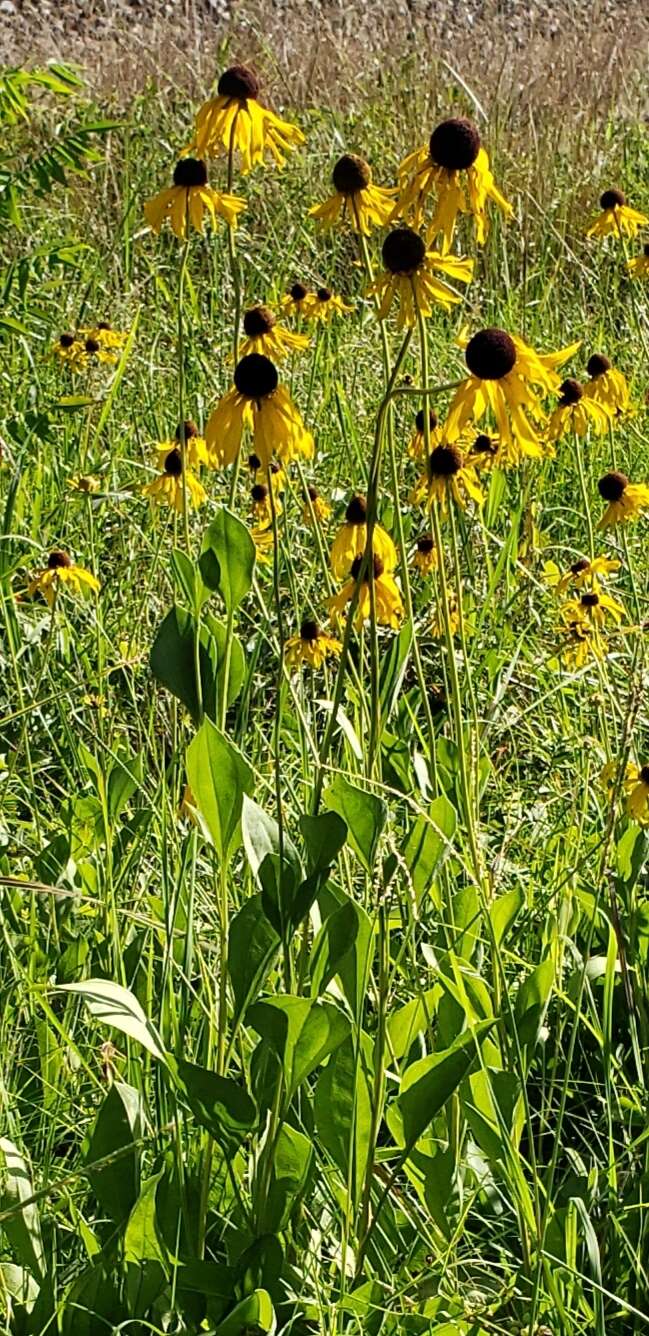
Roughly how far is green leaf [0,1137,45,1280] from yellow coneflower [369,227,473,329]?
608 millimetres

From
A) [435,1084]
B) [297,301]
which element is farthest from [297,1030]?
[297,301]

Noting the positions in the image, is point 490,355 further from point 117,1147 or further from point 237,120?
point 117,1147

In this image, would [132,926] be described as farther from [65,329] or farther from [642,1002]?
[65,329]

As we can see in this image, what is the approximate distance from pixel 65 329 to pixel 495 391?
7.24 ft

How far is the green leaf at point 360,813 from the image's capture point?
37.1 inches

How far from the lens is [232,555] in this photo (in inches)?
40.4

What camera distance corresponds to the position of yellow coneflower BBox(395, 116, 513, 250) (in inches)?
40.9

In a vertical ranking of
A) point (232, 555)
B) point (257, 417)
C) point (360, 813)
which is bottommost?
point (360, 813)

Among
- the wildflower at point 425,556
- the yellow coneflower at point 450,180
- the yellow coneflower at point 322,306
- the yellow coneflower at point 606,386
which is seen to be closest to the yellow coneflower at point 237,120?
the yellow coneflower at point 450,180

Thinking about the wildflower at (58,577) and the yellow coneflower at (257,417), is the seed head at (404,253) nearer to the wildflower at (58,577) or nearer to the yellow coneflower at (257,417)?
the yellow coneflower at (257,417)

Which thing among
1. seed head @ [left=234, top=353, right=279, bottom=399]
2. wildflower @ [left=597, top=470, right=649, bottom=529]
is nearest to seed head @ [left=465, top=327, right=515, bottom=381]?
seed head @ [left=234, top=353, right=279, bottom=399]

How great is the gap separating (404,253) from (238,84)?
0.28 metres

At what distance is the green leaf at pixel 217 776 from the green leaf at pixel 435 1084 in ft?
0.65

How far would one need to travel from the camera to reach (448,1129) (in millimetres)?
1105
